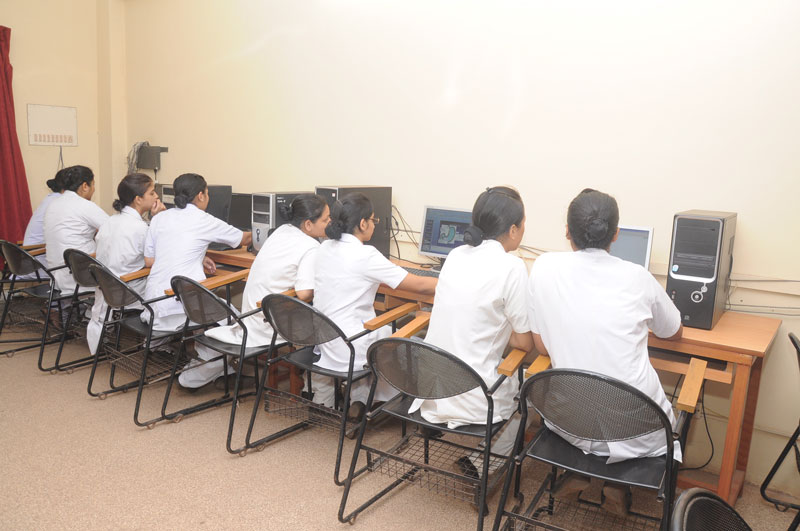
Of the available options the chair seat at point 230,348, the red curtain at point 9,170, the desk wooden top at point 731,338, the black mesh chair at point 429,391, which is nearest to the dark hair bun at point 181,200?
the chair seat at point 230,348

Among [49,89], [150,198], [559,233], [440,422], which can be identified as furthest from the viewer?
[49,89]

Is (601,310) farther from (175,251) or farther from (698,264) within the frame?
(175,251)

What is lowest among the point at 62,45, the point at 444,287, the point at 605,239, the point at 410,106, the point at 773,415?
the point at 773,415

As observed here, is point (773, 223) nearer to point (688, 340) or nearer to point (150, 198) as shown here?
point (688, 340)

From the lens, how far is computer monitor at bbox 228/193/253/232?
409 cm

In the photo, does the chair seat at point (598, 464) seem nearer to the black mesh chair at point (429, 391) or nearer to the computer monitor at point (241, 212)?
the black mesh chair at point (429, 391)

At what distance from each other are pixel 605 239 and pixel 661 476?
2.42ft

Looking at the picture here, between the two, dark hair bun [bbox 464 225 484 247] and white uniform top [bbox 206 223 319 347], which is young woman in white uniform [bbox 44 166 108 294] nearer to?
white uniform top [bbox 206 223 319 347]

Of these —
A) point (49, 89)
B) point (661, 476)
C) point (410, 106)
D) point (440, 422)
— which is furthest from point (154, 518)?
point (49, 89)

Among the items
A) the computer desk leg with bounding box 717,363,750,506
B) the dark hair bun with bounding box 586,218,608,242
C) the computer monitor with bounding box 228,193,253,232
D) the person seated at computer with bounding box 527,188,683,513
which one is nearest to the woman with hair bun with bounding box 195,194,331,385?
the computer monitor with bounding box 228,193,253,232

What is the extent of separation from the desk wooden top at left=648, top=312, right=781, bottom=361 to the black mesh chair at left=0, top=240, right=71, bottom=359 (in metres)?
3.49

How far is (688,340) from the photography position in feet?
7.39

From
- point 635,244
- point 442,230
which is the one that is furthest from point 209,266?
point 635,244

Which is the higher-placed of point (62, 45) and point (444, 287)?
point (62, 45)
